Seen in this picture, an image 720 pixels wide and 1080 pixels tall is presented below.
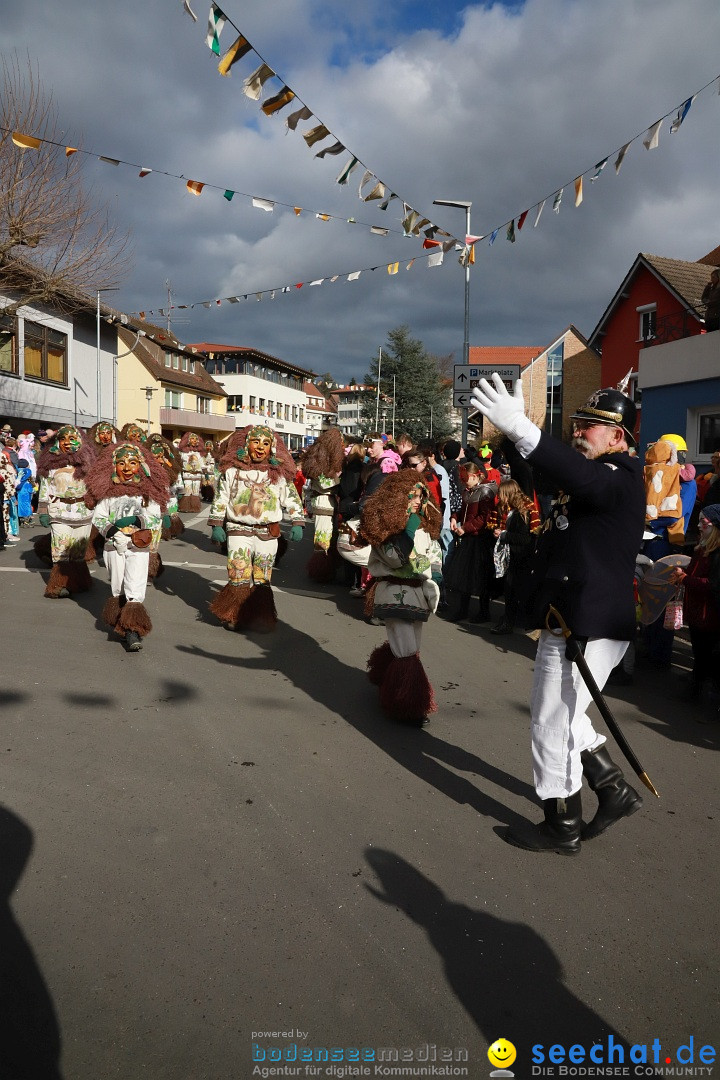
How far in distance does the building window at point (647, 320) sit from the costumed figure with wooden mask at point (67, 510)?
21.9 m

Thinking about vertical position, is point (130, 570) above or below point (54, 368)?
below

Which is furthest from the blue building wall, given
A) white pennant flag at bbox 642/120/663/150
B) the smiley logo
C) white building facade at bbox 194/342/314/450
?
white building facade at bbox 194/342/314/450

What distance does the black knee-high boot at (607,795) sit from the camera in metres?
3.48

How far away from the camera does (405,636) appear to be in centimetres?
515

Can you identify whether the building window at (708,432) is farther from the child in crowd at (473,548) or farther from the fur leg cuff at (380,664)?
the fur leg cuff at (380,664)

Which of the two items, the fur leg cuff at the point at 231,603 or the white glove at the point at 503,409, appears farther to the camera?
the fur leg cuff at the point at 231,603

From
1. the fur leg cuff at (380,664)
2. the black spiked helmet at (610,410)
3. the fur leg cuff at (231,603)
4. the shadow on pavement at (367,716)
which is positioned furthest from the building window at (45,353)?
the black spiked helmet at (610,410)

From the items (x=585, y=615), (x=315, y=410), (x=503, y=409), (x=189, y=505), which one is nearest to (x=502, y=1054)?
(x=585, y=615)

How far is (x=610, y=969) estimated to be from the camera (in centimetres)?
261

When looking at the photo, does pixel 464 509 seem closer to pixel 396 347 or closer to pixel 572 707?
pixel 572 707

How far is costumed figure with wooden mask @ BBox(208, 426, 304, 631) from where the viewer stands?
740 cm

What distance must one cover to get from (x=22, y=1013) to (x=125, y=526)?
4.80 meters

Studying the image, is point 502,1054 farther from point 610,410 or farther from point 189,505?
point 189,505

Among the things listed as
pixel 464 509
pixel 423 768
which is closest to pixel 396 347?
pixel 464 509
